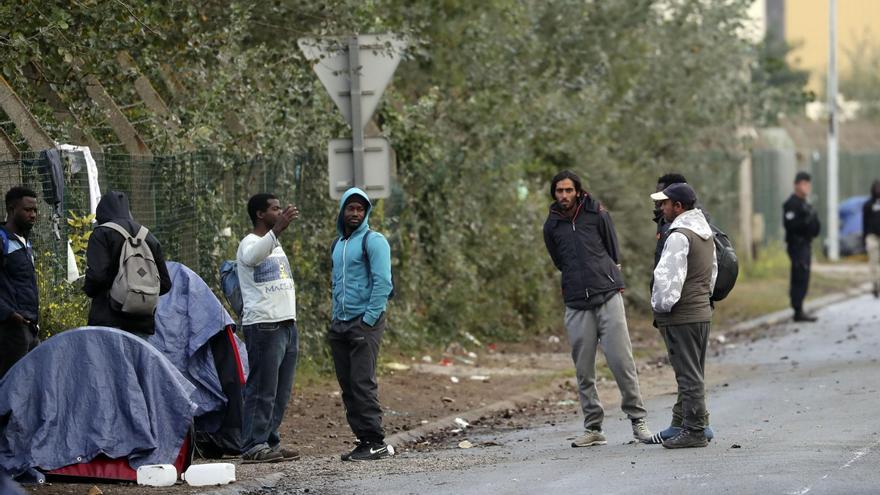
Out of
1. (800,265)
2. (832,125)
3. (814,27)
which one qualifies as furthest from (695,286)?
(814,27)

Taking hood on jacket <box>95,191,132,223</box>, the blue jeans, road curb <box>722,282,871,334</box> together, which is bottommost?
road curb <box>722,282,871,334</box>

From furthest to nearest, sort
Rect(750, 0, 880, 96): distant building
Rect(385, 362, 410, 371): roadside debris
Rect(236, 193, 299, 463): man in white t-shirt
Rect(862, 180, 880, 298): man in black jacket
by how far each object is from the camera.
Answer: Rect(750, 0, 880, 96): distant building → Rect(862, 180, 880, 298): man in black jacket → Rect(385, 362, 410, 371): roadside debris → Rect(236, 193, 299, 463): man in white t-shirt

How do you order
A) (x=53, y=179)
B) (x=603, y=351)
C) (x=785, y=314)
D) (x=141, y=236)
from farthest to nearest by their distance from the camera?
(x=785, y=314), (x=53, y=179), (x=603, y=351), (x=141, y=236)

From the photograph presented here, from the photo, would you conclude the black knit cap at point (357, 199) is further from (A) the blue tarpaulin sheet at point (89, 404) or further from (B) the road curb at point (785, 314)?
(B) the road curb at point (785, 314)

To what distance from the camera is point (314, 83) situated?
15898 mm

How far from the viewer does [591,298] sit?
1112cm

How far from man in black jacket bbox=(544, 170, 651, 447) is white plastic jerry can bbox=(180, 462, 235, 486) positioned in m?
2.77

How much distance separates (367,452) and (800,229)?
12.1 metres

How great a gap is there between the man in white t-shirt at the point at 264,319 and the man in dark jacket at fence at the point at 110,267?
0.68 m

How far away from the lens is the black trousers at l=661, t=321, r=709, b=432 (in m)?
10.6

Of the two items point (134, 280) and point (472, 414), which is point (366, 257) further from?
point (472, 414)

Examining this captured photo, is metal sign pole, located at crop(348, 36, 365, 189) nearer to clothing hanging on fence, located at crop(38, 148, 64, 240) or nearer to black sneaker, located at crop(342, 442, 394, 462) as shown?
clothing hanging on fence, located at crop(38, 148, 64, 240)

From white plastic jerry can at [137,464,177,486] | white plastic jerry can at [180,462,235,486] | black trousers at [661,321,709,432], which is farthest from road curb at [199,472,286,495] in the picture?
black trousers at [661,321,709,432]

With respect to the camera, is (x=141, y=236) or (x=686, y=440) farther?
(x=686, y=440)
